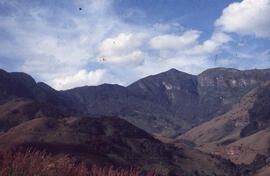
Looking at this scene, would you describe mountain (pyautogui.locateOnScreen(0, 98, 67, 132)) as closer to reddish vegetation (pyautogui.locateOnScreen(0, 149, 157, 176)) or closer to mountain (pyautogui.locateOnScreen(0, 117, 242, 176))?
mountain (pyautogui.locateOnScreen(0, 117, 242, 176))

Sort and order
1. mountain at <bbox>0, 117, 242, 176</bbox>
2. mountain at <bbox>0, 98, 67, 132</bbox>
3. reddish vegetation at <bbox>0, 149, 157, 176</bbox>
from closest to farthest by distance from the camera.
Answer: reddish vegetation at <bbox>0, 149, 157, 176</bbox>, mountain at <bbox>0, 117, 242, 176</bbox>, mountain at <bbox>0, 98, 67, 132</bbox>

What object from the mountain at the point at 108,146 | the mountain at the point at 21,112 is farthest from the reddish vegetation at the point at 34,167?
the mountain at the point at 21,112

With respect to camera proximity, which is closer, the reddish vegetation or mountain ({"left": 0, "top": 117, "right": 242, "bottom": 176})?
the reddish vegetation

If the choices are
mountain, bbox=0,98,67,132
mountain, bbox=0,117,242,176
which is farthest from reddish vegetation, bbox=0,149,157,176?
mountain, bbox=0,98,67,132

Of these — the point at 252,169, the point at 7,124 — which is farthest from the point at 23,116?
the point at 252,169

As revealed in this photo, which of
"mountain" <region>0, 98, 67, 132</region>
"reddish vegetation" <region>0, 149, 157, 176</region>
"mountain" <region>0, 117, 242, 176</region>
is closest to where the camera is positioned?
"reddish vegetation" <region>0, 149, 157, 176</region>

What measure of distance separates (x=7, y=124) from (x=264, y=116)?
154 meters

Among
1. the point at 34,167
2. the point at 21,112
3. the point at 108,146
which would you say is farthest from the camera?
the point at 21,112

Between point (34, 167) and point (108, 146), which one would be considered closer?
point (34, 167)

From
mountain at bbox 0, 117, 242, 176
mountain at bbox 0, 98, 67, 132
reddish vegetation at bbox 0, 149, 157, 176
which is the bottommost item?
mountain at bbox 0, 117, 242, 176

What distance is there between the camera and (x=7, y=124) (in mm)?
112812

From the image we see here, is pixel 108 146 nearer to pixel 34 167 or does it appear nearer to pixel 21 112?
pixel 21 112

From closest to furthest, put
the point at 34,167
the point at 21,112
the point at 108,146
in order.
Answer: the point at 34,167 → the point at 108,146 → the point at 21,112

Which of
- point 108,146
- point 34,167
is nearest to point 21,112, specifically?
point 108,146
